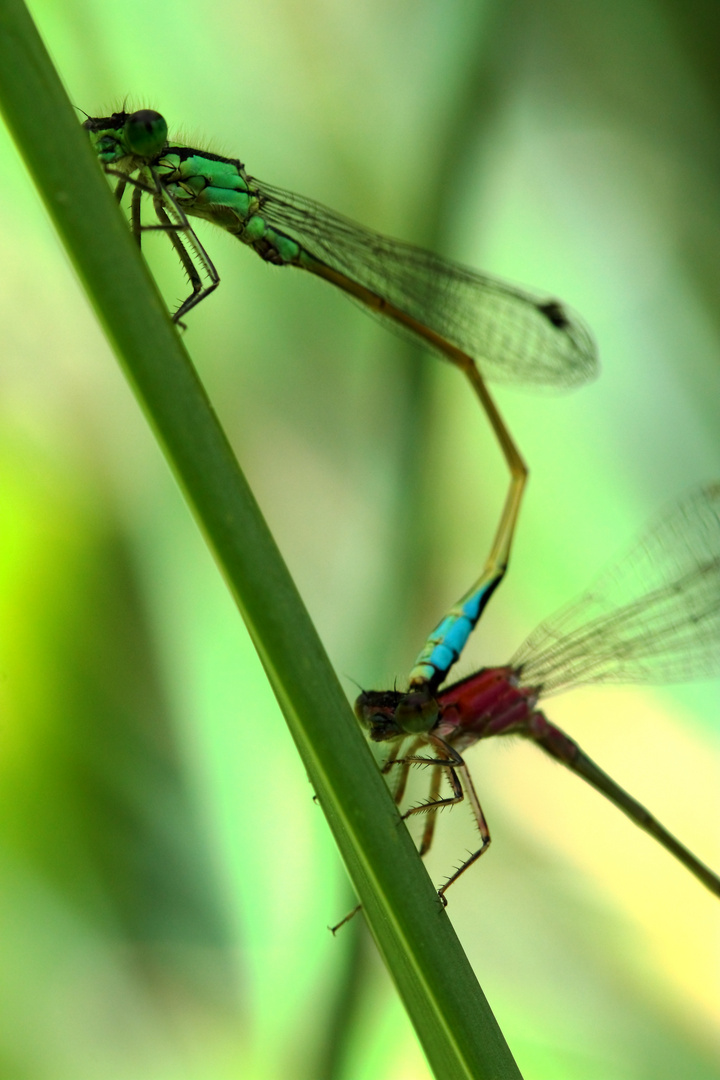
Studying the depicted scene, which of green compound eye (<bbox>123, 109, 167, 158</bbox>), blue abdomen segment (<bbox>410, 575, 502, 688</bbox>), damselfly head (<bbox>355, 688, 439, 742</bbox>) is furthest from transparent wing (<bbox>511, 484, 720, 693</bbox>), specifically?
green compound eye (<bbox>123, 109, 167, 158</bbox>)

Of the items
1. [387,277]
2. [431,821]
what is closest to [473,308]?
[387,277]

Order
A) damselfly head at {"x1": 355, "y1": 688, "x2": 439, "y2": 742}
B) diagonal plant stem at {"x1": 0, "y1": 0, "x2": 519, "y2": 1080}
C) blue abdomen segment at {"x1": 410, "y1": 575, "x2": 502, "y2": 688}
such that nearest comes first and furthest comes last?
diagonal plant stem at {"x1": 0, "y1": 0, "x2": 519, "y2": 1080}
damselfly head at {"x1": 355, "y1": 688, "x2": 439, "y2": 742}
blue abdomen segment at {"x1": 410, "y1": 575, "x2": 502, "y2": 688}

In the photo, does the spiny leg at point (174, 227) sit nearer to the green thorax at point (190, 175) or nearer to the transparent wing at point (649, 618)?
the green thorax at point (190, 175)

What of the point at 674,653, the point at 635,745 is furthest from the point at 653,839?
the point at 674,653

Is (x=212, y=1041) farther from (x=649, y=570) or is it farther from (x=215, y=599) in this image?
(x=649, y=570)

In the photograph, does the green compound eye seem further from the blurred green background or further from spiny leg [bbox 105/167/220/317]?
the blurred green background

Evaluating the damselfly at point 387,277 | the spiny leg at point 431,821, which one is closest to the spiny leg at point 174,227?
the damselfly at point 387,277
